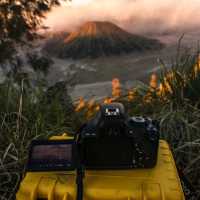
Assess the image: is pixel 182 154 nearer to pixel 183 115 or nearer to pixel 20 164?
→ pixel 183 115

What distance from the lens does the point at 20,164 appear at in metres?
1.70

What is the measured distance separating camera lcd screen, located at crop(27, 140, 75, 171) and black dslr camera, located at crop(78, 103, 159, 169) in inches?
1.8

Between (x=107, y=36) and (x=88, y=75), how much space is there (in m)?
1.52

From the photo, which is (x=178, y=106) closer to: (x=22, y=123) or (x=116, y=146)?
(x=22, y=123)

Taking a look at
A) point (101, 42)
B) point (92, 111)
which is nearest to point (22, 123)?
point (92, 111)

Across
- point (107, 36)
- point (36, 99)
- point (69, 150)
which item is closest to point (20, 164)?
point (69, 150)

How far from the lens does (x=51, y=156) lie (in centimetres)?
113

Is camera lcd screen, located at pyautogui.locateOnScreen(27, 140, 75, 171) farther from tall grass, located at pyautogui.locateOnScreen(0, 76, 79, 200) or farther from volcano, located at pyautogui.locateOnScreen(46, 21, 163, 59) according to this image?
volcano, located at pyautogui.locateOnScreen(46, 21, 163, 59)

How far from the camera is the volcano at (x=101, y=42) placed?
274 inches

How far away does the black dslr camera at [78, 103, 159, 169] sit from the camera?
3.64 feet

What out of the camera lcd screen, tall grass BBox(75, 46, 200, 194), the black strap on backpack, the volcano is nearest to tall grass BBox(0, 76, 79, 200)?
tall grass BBox(75, 46, 200, 194)

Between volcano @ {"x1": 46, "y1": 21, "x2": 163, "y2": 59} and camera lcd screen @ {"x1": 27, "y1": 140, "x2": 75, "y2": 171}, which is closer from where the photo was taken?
camera lcd screen @ {"x1": 27, "y1": 140, "x2": 75, "y2": 171}

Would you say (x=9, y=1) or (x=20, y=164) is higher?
(x=9, y=1)

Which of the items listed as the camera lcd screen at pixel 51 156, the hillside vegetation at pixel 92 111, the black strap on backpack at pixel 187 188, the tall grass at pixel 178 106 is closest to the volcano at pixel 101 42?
the hillside vegetation at pixel 92 111
